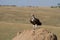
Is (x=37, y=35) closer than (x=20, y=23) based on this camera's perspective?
Yes

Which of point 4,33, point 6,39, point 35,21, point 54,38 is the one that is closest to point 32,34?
point 54,38

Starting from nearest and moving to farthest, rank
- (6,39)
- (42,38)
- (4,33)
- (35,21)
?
(42,38) < (35,21) < (6,39) < (4,33)

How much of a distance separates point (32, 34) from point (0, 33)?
46.9ft

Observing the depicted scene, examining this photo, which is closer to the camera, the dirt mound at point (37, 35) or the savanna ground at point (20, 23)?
the dirt mound at point (37, 35)

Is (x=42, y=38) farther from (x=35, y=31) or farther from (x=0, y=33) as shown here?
(x=0, y=33)

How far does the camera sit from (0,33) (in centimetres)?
2623

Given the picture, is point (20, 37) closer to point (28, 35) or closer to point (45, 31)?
point (28, 35)

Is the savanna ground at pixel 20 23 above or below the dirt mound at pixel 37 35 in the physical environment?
below

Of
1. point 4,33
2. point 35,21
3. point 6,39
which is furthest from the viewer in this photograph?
point 4,33

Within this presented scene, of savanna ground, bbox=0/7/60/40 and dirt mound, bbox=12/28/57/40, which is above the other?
dirt mound, bbox=12/28/57/40

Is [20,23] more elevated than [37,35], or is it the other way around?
[37,35]

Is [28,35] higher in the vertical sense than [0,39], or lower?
higher

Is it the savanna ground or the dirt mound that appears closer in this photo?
the dirt mound

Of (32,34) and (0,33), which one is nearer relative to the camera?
(32,34)
